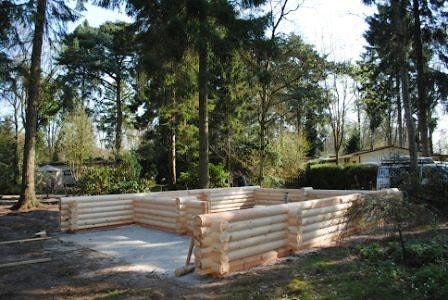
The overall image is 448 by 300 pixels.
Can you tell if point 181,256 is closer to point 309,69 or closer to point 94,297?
point 94,297

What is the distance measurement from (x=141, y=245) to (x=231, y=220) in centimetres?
286

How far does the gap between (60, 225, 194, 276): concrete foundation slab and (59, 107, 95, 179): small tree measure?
42.0ft

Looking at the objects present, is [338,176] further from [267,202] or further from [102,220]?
[102,220]

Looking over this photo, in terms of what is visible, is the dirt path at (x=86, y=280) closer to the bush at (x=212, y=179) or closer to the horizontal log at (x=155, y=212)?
the horizontal log at (x=155, y=212)

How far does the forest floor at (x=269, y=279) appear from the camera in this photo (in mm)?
4848

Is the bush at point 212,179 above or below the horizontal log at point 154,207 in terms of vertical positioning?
above

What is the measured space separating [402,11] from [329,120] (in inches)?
575

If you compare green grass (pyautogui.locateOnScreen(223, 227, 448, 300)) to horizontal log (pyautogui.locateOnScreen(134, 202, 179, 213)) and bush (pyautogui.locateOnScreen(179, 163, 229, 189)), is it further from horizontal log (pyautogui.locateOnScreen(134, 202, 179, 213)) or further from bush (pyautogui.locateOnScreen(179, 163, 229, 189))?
bush (pyautogui.locateOnScreen(179, 163, 229, 189))

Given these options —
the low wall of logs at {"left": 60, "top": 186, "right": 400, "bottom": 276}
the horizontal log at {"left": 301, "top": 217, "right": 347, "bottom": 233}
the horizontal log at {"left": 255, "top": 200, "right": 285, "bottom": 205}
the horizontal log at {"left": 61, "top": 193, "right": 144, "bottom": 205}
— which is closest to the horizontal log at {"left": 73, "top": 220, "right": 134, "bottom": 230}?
the low wall of logs at {"left": 60, "top": 186, "right": 400, "bottom": 276}

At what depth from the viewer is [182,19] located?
13.7m

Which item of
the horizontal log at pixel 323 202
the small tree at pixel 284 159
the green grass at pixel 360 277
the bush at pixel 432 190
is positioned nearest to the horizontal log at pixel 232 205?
the horizontal log at pixel 323 202

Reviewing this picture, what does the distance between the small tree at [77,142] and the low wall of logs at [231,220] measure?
11823mm

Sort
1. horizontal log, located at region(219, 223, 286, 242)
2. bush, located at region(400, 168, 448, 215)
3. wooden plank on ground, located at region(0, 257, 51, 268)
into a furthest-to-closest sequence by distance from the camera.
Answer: bush, located at region(400, 168, 448, 215) → wooden plank on ground, located at region(0, 257, 51, 268) → horizontal log, located at region(219, 223, 286, 242)

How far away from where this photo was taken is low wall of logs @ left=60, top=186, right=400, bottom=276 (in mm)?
5879
